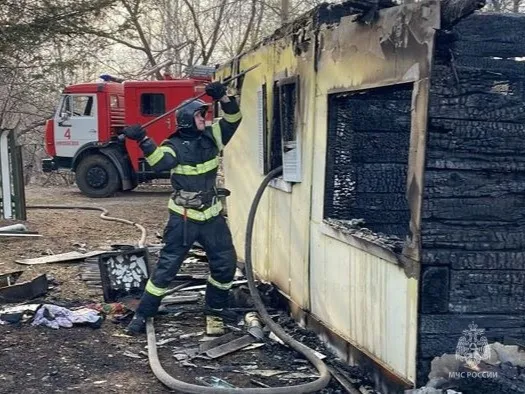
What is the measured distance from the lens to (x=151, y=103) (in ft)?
51.5

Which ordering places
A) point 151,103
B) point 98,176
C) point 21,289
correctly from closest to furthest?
point 21,289, point 151,103, point 98,176

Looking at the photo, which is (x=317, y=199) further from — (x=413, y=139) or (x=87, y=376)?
(x=87, y=376)

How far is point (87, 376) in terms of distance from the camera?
16.8 feet

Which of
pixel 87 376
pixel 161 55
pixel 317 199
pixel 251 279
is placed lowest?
pixel 87 376

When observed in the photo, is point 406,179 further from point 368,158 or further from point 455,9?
point 455,9

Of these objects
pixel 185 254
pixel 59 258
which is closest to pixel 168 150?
pixel 185 254

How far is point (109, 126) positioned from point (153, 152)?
10795mm

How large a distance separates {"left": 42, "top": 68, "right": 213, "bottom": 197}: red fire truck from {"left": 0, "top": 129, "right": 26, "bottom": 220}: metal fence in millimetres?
3853

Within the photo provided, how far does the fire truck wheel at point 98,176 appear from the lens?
54.2 feet

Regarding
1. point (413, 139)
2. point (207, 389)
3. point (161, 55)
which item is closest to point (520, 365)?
point (413, 139)

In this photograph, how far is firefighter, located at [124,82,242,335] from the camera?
6.06 m

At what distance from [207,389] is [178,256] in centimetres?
178

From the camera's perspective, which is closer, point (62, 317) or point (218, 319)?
point (218, 319)

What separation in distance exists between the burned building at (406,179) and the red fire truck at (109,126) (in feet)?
32.0
